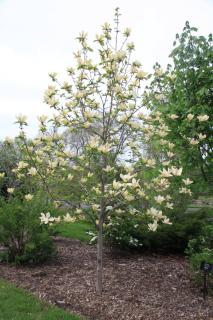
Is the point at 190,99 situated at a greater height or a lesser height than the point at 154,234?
greater

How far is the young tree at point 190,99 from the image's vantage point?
480 cm

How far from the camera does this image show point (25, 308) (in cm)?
429

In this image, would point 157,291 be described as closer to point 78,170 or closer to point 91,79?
point 78,170

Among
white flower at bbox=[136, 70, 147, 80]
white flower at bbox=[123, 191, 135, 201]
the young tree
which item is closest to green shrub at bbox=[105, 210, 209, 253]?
the young tree

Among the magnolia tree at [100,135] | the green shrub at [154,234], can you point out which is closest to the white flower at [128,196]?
the magnolia tree at [100,135]

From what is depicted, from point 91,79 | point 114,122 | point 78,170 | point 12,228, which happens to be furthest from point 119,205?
point 12,228

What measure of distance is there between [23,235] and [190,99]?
11.4ft

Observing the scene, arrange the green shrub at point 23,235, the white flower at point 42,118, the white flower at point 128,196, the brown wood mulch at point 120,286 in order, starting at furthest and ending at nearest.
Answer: the green shrub at point 23,235 → the white flower at point 42,118 → the brown wood mulch at point 120,286 → the white flower at point 128,196

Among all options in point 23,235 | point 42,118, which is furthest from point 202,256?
point 23,235

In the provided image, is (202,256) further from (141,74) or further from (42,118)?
(42,118)

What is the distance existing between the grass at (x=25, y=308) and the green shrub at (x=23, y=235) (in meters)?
1.41

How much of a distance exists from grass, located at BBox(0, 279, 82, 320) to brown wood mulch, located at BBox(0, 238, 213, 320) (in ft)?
0.64

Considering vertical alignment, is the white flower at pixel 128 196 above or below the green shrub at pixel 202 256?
above

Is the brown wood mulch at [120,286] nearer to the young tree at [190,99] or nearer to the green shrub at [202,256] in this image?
the green shrub at [202,256]
